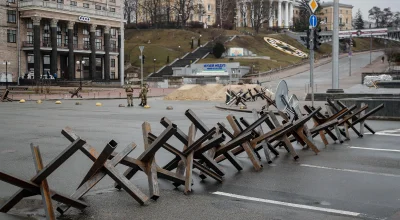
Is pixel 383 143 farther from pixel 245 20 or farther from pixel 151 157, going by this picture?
pixel 245 20

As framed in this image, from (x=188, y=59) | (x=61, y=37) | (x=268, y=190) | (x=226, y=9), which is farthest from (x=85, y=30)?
(x=268, y=190)

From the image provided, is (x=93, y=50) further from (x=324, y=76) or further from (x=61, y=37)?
(x=324, y=76)

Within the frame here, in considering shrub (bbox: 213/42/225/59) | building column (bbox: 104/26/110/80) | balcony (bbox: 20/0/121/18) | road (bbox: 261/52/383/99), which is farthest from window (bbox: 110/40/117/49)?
road (bbox: 261/52/383/99)

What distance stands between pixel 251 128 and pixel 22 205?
189 inches

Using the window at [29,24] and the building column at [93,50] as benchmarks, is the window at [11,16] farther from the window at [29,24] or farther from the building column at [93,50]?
the building column at [93,50]

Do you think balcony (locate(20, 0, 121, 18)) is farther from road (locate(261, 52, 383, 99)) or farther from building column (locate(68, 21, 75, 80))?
road (locate(261, 52, 383, 99))

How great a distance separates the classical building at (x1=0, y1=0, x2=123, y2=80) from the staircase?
1059cm

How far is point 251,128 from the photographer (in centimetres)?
1055

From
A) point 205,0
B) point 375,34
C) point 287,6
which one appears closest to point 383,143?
point 375,34

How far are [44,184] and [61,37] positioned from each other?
94529 mm

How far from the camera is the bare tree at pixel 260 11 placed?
152125mm

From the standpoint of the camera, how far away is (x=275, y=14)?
591 ft

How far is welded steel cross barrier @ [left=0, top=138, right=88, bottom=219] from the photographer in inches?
264

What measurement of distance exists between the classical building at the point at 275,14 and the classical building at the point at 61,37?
6467 cm
